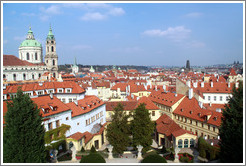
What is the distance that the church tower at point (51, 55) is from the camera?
110438mm

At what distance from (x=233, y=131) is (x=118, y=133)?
1307 centimetres

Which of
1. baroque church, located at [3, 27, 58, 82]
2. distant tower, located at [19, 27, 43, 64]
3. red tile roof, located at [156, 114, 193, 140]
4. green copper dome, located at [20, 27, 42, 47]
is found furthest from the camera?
green copper dome, located at [20, 27, 42, 47]

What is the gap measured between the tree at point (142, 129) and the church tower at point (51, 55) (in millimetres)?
90277

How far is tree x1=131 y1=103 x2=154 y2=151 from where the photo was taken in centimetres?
2777

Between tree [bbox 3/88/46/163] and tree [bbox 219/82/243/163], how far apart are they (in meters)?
15.9

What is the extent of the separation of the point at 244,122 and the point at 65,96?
3520 cm

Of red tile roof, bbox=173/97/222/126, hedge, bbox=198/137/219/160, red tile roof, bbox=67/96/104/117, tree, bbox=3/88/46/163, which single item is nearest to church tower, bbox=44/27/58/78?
red tile roof, bbox=67/96/104/117

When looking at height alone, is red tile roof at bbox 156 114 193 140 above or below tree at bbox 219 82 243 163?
below

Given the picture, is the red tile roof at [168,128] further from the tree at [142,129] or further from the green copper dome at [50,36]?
the green copper dome at [50,36]

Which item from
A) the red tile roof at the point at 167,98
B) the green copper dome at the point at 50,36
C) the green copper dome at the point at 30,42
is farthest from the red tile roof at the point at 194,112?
the green copper dome at the point at 30,42

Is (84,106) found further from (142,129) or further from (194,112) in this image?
(194,112)

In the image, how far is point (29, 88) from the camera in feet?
146

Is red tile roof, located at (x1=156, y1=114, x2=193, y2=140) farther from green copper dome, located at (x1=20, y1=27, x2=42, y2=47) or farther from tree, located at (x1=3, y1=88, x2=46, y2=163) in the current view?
green copper dome, located at (x1=20, y1=27, x2=42, y2=47)

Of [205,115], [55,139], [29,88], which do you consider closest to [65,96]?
[29,88]
